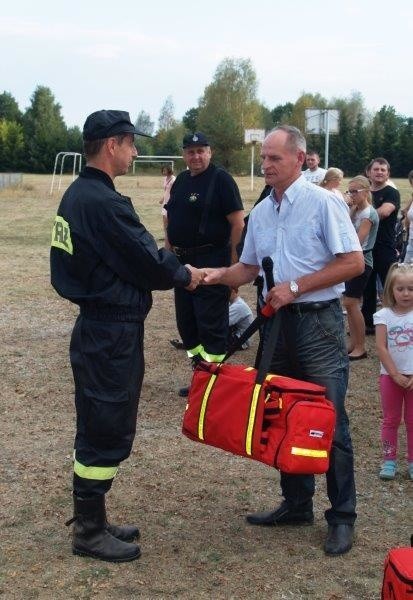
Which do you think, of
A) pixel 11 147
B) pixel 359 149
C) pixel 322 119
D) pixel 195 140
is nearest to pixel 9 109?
pixel 11 147

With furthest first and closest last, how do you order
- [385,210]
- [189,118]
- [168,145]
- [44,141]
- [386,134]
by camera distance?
[189,118]
[168,145]
[44,141]
[386,134]
[385,210]

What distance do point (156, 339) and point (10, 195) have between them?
104 ft

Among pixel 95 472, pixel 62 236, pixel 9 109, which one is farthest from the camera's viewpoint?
pixel 9 109

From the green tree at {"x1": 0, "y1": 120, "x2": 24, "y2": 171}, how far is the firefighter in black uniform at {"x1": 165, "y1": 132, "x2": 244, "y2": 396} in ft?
232

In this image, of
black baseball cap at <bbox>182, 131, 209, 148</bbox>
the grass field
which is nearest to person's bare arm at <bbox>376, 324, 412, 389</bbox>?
the grass field

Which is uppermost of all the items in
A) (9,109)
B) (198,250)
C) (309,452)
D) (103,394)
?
(9,109)

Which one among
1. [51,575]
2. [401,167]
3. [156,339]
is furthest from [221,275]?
[401,167]

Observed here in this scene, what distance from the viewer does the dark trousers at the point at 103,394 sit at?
149 inches

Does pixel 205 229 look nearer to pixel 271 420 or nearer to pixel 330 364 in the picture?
pixel 330 364

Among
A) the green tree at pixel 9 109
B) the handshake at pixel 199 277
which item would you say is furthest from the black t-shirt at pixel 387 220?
the green tree at pixel 9 109

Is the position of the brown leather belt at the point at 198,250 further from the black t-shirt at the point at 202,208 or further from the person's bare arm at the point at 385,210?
the person's bare arm at the point at 385,210

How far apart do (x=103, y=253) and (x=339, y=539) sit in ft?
6.12

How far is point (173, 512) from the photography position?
15.1ft

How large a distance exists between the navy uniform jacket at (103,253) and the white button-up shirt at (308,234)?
1.88 feet
